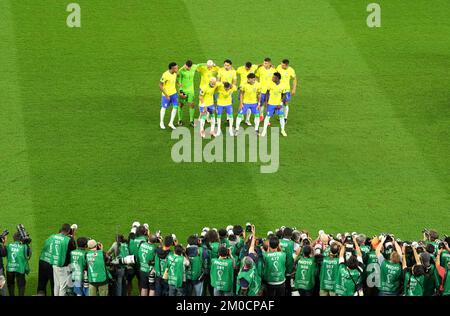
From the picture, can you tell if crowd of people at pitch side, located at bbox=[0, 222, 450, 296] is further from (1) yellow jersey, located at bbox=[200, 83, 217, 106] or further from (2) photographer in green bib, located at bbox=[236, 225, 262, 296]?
A: (1) yellow jersey, located at bbox=[200, 83, 217, 106]

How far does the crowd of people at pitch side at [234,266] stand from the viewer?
52.7 ft

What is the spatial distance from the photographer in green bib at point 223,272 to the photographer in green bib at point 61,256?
258 cm

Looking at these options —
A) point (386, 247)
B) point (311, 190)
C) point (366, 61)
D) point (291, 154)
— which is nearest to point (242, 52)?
point (366, 61)

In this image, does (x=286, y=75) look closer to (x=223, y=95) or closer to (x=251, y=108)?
(x=251, y=108)

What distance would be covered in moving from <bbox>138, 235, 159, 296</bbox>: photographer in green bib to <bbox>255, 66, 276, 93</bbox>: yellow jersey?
27.1 ft

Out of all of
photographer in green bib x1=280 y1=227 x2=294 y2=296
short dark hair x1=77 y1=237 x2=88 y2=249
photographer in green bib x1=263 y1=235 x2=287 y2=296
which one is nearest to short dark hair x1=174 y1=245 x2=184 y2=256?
photographer in green bib x1=263 y1=235 x2=287 y2=296

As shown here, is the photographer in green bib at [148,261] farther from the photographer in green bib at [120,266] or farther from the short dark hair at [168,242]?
the short dark hair at [168,242]

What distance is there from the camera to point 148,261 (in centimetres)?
1689

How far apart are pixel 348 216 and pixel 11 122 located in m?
9.05

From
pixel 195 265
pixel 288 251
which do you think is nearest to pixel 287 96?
pixel 288 251

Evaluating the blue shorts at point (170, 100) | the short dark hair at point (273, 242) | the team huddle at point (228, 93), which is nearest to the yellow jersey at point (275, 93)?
the team huddle at point (228, 93)

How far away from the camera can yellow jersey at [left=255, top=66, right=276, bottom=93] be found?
79.7 ft

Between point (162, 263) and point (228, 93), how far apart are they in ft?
26.8

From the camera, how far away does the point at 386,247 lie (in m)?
17.0
